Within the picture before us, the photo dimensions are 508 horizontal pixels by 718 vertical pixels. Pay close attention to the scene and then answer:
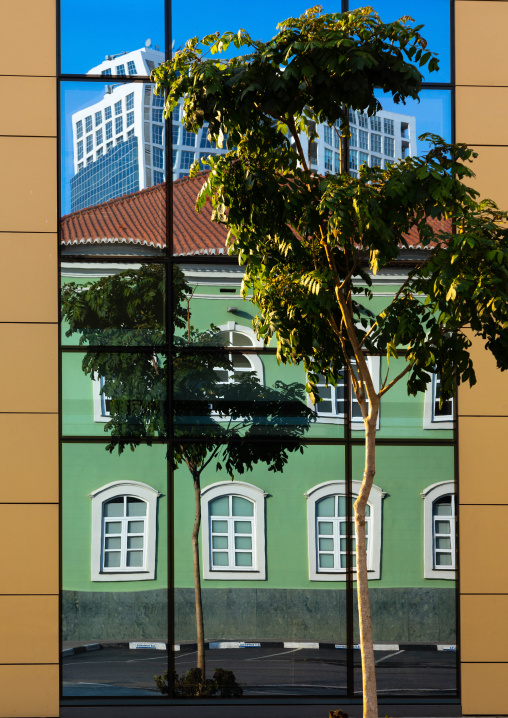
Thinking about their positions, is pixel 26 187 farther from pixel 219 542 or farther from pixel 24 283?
pixel 219 542

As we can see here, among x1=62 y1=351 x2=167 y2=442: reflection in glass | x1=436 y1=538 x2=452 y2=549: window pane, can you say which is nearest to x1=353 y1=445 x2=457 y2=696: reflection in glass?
x1=436 y1=538 x2=452 y2=549: window pane

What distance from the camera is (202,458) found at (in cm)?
903

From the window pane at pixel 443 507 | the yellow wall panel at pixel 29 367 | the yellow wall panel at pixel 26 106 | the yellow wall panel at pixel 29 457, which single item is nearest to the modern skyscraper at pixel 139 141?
the yellow wall panel at pixel 26 106

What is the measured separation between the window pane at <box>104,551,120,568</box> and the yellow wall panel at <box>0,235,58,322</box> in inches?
103

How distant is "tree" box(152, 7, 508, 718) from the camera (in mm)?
6352

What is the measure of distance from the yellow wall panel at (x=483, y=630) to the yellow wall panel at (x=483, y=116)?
5.08m

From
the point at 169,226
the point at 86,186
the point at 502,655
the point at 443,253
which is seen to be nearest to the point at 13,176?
the point at 86,186

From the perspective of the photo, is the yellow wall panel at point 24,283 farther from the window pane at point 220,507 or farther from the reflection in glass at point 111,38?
the window pane at point 220,507

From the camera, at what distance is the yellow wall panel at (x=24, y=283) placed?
9.07 meters

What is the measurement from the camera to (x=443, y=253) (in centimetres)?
639

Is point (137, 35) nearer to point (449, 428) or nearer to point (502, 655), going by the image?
point (449, 428)

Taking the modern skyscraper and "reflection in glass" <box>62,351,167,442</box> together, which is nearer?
"reflection in glass" <box>62,351,167,442</box>

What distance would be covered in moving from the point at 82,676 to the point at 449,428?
4810 mm

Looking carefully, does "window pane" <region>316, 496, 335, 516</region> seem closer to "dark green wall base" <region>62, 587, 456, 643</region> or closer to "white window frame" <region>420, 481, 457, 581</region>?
"dark green wall base" <region>62, 587, 456, 643</region>
